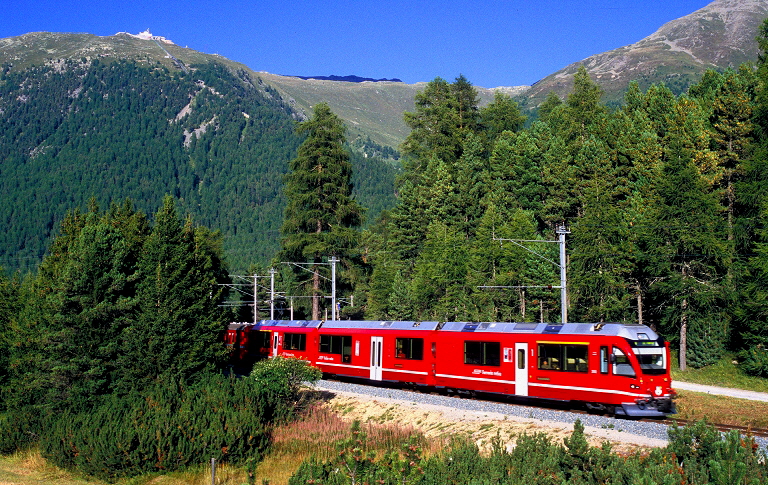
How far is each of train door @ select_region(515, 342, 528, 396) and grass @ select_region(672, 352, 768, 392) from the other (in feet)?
48.9

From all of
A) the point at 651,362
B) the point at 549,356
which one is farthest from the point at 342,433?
the point at 651,362

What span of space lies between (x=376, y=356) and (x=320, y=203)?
1145 inches

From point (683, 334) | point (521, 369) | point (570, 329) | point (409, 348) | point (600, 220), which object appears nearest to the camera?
point (570, 329)

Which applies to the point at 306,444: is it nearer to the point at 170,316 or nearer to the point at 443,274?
the point at 170,316

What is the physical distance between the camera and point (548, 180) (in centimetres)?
5656

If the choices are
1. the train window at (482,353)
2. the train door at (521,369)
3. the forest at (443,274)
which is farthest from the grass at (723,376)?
the train door at (521,369)

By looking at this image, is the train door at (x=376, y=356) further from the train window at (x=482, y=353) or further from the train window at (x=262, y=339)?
the train window at (x=262, y=339)

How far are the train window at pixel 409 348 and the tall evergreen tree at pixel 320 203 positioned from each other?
27088 mm

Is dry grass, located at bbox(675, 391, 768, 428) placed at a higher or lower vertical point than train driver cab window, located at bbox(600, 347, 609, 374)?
lower

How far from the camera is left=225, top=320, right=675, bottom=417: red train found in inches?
904

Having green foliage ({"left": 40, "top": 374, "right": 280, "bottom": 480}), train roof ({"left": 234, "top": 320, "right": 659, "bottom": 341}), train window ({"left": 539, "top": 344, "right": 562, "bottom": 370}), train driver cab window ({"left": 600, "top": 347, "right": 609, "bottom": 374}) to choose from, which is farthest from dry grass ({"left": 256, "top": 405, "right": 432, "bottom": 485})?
train driver cab window ({"left": 600, "top": 347, "right": 609, "bottom": 374})

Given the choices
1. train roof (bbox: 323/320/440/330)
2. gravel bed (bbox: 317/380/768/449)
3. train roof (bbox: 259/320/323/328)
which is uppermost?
train roof (bbox: 323/320/440/330)

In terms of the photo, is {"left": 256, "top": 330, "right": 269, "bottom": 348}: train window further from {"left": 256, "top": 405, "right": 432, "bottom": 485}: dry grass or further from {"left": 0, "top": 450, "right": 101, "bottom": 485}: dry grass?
{"left": 0, "top": 450, "right": 101, "bottom": 485}: dry grass

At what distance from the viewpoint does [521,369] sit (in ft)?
86.3
